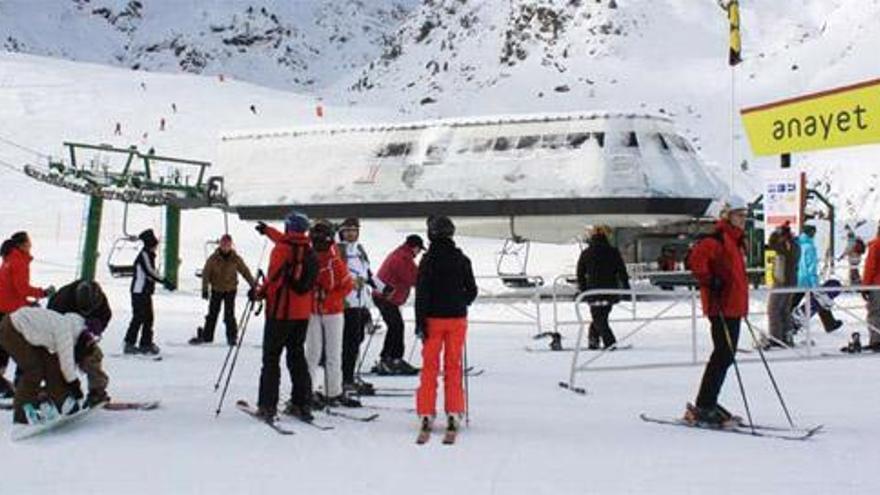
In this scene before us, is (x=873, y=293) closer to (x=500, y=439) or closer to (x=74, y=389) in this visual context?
(x=500, y=439)

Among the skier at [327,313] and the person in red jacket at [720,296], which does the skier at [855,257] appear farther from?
the skier at [327,313]

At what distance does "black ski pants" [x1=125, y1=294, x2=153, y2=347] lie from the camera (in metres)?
13.5

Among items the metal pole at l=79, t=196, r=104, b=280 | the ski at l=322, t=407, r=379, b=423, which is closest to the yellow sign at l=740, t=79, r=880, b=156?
the ski at l=322, t=407, r=379, b=423

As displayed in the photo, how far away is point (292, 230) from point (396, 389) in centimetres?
275

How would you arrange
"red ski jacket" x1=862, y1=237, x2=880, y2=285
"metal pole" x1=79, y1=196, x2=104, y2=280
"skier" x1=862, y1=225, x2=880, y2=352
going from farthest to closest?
"metal pole" x1=79, y1=196, x2=104, y2=280 < "red ski jacket" x1=862, y1=237, x2=880, y2=285 < "skier" x1=862, y1=225, x2=880, y2=352

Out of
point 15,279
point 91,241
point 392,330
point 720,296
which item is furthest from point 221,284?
point 91,241

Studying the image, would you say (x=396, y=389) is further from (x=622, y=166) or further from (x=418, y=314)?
(x=622, y=166)

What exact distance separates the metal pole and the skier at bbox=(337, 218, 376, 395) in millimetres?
14955

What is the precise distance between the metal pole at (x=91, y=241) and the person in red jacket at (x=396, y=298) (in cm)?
1389

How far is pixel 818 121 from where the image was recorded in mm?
17531

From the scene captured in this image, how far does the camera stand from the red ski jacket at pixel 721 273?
319 inches

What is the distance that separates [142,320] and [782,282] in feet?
27.2

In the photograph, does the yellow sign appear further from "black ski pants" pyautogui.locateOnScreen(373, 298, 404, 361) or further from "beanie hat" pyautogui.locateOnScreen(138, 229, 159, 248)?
"beanie hat" pyautogui.locateOnScreen(138, 229, 159, 248)

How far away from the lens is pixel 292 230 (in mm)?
8406
